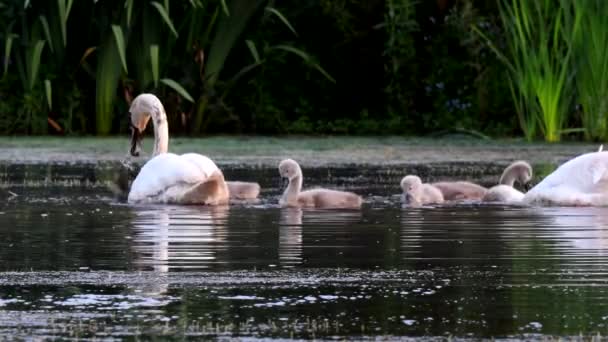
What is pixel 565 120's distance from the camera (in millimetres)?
18688

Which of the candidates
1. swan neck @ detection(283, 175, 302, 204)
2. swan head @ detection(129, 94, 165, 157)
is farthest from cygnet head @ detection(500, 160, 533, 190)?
swan head @ detection(129, 94, 165, 157)

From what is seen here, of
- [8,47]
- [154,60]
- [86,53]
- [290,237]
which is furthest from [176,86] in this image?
[290,237]

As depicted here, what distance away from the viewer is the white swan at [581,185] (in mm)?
11781

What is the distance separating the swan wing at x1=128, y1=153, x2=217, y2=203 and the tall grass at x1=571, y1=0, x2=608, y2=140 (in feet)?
20.4

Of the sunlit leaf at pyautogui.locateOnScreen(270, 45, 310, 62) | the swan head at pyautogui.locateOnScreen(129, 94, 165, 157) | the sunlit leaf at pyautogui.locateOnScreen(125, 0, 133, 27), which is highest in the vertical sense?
the sunlit leaf at pyautogui.locateOnScreen(125, 0, 133, 27)

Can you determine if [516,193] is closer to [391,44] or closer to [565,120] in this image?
[565,120]

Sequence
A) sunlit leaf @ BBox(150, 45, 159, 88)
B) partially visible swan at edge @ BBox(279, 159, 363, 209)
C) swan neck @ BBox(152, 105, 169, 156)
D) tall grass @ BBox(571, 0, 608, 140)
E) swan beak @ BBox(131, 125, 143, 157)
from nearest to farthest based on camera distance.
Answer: partially visible swan at edge @ BBox(279, 159, 363, 209)
swan neck @ BBox(152, 105, 169, 156)
swan beak @ BBox(131, 125, 143, 157)
tall grass @ BBox(571, 0, 608, 140)
sunlit leaf @ BBox(150, 45, 159, 88)

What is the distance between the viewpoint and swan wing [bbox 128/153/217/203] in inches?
479

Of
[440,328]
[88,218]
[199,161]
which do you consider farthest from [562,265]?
[199,161]

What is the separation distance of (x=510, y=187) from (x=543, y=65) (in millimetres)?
5761

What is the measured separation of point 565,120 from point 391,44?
8.12 ft

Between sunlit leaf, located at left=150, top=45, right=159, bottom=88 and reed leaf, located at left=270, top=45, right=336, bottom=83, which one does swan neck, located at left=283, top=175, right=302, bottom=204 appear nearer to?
→ sunlit leaf, located at left=150, top=45, right=159, bottom=88

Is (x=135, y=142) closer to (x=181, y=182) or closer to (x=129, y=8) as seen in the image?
(x=181, y=182)

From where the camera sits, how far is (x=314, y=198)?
1196cm
